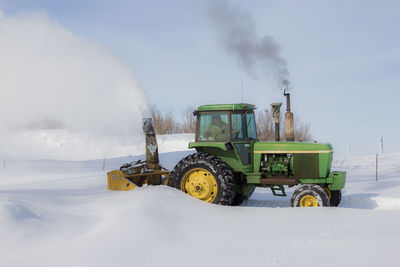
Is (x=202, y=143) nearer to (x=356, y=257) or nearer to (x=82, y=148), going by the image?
(x=356, y=257)

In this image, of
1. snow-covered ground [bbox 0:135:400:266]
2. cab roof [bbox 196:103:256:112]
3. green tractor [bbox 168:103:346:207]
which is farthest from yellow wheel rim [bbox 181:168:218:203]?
cab roof [bbox 196:103:256:112]

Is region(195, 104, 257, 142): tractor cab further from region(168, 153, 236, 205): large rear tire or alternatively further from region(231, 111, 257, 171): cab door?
region(168, 153, 236, 205): large rear tire

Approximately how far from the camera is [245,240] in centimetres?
565

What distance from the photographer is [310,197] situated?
8.03 m

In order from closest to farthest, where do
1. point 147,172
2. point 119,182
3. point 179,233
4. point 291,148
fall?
point 179,233
point 291,148
point 119,182
point 147,172

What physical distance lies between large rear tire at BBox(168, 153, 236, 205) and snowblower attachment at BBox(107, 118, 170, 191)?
119 cm

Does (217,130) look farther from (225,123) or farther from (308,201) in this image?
(308,201)

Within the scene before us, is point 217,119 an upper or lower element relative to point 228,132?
upper

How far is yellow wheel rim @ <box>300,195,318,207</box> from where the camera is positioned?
7.99 m

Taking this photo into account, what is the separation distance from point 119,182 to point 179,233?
3772mm

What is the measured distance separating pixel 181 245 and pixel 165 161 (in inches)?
769

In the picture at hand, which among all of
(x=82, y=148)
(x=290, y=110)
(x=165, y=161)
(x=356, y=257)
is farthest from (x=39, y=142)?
(x=356, y=257)

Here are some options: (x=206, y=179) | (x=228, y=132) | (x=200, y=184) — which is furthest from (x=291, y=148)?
(x=200, y=184)

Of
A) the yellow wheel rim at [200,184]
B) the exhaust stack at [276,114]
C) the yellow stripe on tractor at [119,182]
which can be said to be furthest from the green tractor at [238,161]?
the yellow stripe on tractor at [119,182]
